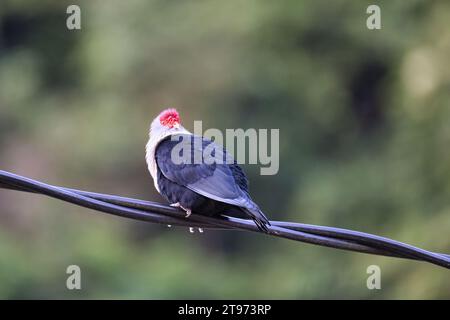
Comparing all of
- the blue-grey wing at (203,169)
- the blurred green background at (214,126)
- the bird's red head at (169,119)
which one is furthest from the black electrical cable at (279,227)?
the blurred green background at (214,126)

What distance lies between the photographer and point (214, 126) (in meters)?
15.0

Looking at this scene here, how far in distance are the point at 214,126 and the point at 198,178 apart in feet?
30.6

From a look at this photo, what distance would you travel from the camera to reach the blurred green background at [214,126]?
47.3 feet

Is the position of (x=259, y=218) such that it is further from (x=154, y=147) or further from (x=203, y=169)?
(x=154, y=147)

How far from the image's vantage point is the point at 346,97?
16703mm

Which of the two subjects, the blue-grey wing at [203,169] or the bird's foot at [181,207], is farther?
the blue-grey wing at [203,169]

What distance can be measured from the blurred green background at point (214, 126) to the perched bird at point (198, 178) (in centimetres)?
756

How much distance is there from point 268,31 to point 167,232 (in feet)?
13.0

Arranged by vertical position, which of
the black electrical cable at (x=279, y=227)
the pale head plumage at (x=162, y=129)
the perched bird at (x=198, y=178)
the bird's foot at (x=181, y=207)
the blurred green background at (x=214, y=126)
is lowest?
the black electrical cable at (x=279, y=227)

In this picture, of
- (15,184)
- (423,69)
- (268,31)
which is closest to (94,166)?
(268,31)

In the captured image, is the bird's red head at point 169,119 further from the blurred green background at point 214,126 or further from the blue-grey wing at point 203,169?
the blurred green background at point 214,126

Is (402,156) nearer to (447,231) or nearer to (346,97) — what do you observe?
(447,231)

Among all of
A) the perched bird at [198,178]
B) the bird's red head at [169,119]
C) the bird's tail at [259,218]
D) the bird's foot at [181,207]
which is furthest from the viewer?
the bird's red head at [169,119]

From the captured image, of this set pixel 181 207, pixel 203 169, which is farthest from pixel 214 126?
pixel 181 207
